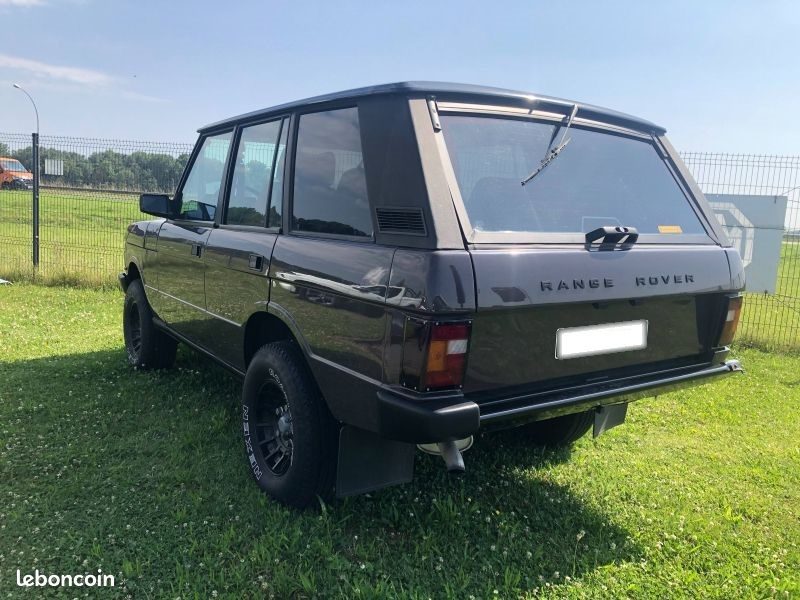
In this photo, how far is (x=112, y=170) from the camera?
969 centimetres

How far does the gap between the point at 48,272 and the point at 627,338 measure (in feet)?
30.9

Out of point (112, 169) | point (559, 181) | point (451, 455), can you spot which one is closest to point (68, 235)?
point (112, 169)

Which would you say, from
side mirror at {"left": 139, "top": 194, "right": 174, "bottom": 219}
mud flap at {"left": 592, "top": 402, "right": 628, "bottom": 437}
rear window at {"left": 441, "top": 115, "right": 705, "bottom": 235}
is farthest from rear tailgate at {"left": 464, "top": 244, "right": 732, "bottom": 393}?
side mirror at {"left": 139, "top": 194, "right": 174, "bottom": 219}

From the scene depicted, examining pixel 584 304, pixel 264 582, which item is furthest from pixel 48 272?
pixel 584 304

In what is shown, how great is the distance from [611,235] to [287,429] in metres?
1.74

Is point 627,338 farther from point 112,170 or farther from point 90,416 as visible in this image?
point 112,170

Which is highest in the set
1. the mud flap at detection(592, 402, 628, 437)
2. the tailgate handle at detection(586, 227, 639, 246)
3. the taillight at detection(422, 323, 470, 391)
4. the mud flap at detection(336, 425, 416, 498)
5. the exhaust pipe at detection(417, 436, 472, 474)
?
the tailgate handle at detection(586, 227, 639, 246)

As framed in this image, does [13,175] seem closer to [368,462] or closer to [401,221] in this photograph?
[368,462]

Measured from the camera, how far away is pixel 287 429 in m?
3.08

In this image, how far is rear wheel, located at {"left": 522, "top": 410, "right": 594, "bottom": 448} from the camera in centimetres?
374

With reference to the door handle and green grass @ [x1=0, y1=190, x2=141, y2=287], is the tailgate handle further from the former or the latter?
green grass @ [x1=0, y1=190, x2=141, y2=287]

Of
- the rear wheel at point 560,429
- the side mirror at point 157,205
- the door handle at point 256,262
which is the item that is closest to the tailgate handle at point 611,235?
the rear wheel at point 560,429

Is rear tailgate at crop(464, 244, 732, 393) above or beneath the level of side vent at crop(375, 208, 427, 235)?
beneath

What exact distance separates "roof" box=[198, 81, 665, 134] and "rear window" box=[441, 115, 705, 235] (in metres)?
0.08
